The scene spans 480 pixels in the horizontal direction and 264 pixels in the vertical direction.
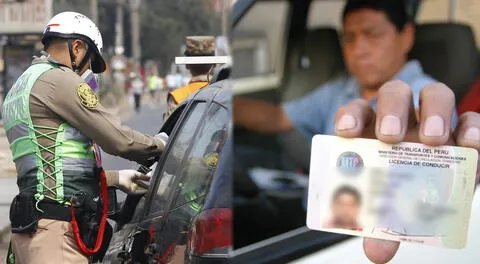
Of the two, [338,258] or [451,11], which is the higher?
[451,11]

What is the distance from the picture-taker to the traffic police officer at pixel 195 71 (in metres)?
1.04

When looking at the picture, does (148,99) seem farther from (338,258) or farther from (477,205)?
(477,205)

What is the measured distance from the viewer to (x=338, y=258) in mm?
1521

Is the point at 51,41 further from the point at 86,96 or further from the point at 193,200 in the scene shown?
the point at 193,200

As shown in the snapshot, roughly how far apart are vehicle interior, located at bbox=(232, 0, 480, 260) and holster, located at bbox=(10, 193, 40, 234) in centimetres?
51

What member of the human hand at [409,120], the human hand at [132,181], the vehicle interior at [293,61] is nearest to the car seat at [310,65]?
the vehicle interior at [293,61]

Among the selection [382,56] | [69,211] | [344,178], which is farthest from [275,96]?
[69,211]

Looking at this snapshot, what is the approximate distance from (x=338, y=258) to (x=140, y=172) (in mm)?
684

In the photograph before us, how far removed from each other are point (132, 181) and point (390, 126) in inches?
20.8

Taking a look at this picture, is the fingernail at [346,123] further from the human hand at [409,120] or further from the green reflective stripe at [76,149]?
the green reflective stripe at [76,149]

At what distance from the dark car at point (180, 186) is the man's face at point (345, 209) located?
0.24 m

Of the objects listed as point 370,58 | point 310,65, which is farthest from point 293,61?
point 370,58

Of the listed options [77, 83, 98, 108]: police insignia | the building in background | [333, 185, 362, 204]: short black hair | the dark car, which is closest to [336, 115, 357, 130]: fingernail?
[333, 185, 362, 204]: short black hair

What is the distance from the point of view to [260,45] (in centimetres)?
138
